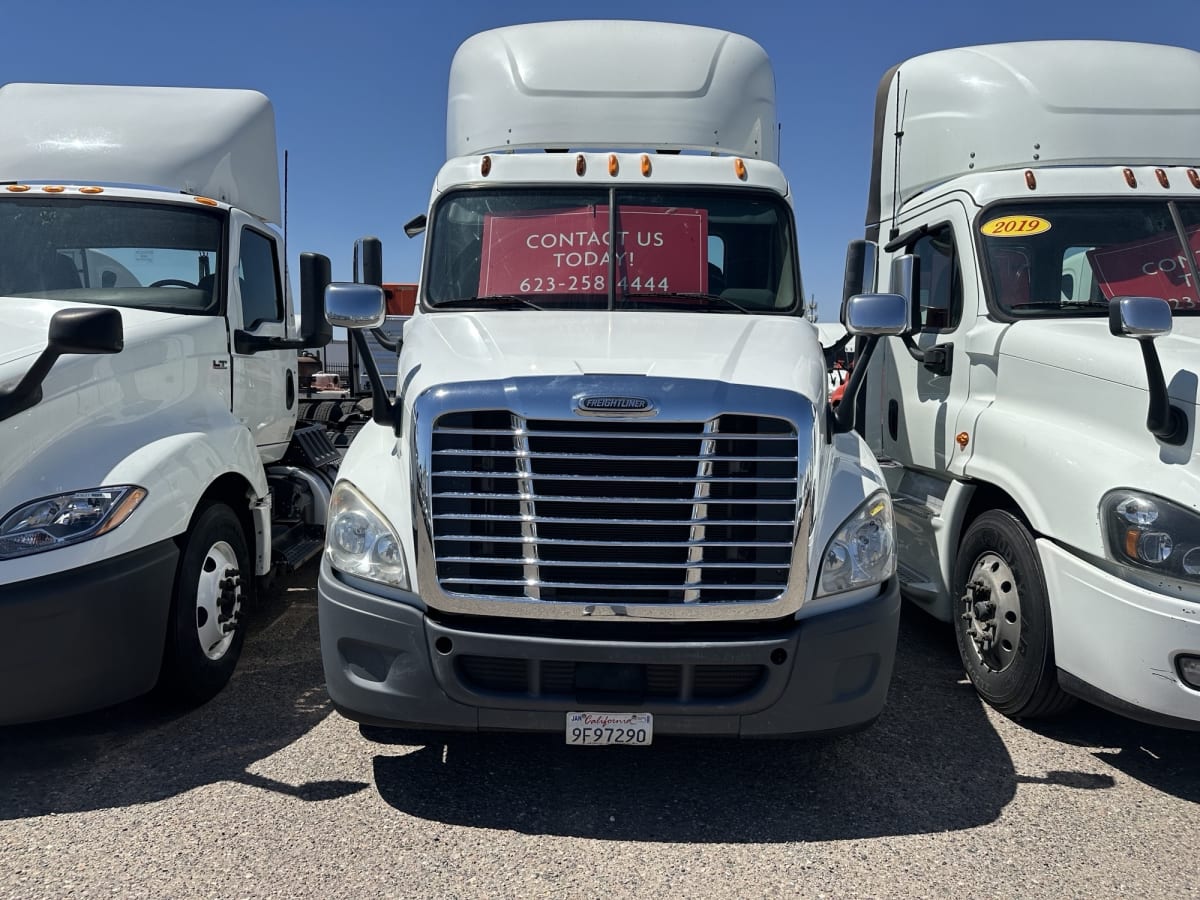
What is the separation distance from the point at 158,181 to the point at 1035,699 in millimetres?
5557

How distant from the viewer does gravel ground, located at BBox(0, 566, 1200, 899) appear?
2.96m

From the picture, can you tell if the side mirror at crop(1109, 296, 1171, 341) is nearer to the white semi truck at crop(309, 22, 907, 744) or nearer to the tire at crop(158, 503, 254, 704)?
the white semi truck at crop(309, 22, 907, 744)

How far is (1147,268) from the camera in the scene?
469 centimetres

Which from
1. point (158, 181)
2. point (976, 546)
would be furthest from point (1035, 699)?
point (158, 181)

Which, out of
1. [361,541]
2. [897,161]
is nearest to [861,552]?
[361,541]

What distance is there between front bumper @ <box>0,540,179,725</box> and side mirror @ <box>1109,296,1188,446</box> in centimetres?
410

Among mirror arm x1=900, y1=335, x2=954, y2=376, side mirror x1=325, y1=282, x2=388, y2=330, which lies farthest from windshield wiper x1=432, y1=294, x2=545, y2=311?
mirror arm x1=900, y1=335, x2=954, y2=376

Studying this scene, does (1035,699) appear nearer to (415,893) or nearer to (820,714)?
(820,714)

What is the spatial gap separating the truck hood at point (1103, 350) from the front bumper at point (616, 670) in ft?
5.25

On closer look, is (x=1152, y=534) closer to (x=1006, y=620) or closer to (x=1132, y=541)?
(x=1132, y=541)

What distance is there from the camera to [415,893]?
2.87 metres

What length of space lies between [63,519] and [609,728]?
2278mm

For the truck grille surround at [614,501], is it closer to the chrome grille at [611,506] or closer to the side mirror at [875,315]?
the chrome grille at [611,506]

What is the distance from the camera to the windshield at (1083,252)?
4.67 m
